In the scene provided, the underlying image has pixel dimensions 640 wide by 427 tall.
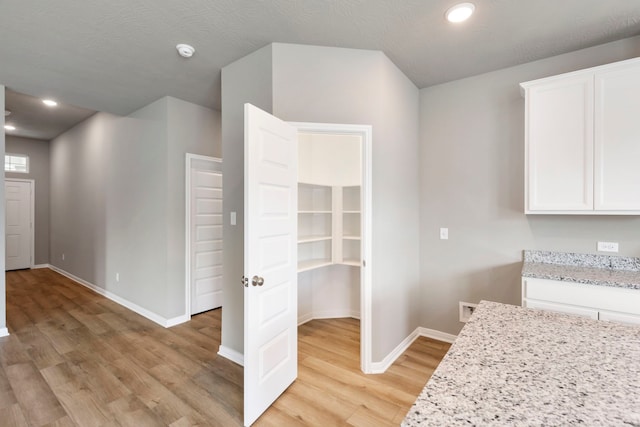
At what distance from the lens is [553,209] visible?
7.55ft

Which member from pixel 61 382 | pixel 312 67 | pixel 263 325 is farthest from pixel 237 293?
pixel 312 67

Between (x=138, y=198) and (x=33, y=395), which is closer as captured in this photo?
(x=33, y=395)

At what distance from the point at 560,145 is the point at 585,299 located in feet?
3.76

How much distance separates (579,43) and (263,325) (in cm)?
327

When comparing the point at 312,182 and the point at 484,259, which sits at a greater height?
the point at 312,182

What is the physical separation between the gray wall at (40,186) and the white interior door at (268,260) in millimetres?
7415

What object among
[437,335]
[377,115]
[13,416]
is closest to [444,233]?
[437,335]

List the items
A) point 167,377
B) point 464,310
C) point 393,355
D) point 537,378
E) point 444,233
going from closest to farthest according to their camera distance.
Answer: point 537,378 → point 167,377 → point 393,355 → point 464,310 → point 444,233

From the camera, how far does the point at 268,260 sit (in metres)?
2.02

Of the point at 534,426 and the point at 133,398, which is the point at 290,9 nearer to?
the point at 534,426

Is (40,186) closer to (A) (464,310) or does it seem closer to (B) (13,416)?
(B) (13,416)

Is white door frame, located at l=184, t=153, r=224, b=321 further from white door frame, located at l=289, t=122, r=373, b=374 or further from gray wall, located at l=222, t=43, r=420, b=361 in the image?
white door frame, located at l=289, t=122, r=373, b=374

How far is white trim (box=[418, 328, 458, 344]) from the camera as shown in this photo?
10.2 ft

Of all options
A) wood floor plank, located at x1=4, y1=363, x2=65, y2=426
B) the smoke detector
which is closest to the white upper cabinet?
the smoke detector
